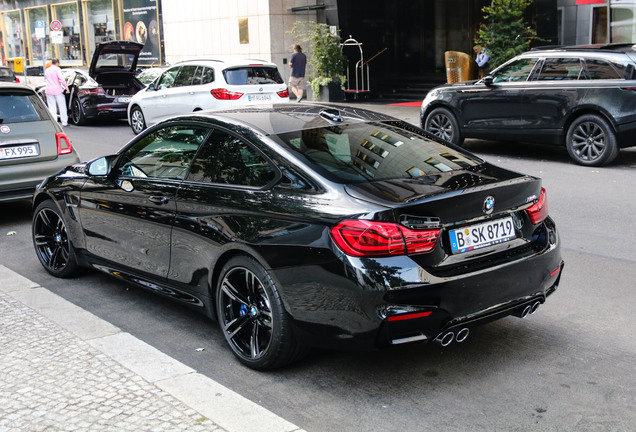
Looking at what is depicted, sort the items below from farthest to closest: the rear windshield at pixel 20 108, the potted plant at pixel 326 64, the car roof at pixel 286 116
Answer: the potted plant at pixel 326 64
the rear windshield at pixel 20 108
the car roof at pixel 286 116

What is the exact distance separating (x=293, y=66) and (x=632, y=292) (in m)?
18.8

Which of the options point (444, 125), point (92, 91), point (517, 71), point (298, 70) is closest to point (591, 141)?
point (517, 71)

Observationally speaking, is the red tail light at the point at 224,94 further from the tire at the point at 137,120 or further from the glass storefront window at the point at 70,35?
the glass storefront window at the point at 70,35

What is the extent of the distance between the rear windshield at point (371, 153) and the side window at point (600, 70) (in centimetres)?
764

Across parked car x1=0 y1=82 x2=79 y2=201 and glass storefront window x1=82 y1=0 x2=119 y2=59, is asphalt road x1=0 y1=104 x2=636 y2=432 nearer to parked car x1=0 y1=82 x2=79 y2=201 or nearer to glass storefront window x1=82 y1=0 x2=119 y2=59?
parked car x1=0 y1=82 x2=79 y2=201

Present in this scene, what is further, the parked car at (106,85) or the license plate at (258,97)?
the parked car at (106,85)

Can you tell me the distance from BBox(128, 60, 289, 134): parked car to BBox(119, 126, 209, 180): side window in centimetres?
1017

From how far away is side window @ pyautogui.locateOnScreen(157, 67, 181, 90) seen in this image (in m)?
17.4

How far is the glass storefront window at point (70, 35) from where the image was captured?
40250 mm

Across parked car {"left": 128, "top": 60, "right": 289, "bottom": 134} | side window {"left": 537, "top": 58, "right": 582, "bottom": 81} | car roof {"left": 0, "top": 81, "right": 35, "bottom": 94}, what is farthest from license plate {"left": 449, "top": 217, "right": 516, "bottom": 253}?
parked car {"left": 128, "top": 60, "right": 289, "bottom": 134}

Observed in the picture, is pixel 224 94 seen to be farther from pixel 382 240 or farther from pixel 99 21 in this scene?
pixel 99 21

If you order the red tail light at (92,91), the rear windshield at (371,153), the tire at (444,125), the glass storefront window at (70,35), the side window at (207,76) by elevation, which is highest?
the glass storefront window at (70,35)

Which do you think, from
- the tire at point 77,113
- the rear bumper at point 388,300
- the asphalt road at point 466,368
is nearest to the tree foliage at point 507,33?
the tire at point 77,113

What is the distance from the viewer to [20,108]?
9.20 meters
